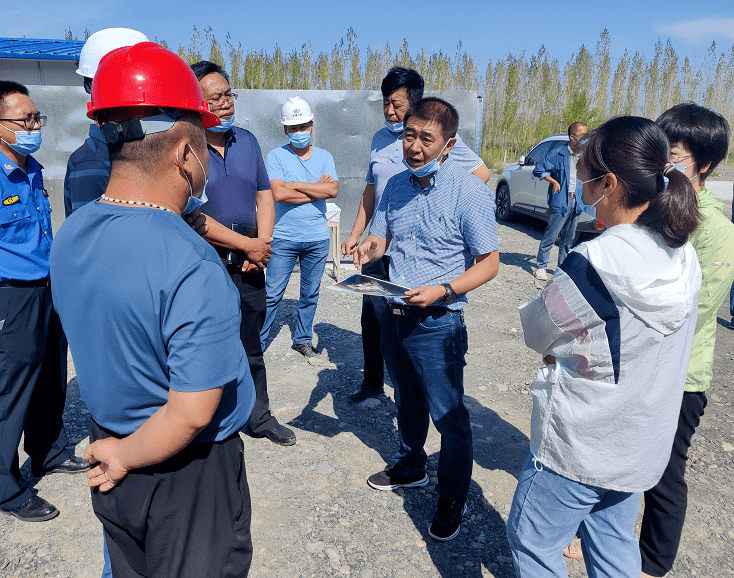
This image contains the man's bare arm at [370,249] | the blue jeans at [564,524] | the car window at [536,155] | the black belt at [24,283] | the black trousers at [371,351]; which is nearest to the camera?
the blue jeans at [564,524]

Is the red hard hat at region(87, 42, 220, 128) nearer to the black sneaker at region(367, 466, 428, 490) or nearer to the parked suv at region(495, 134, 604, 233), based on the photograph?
the black sneaker at region(367, 466, 428, 490)

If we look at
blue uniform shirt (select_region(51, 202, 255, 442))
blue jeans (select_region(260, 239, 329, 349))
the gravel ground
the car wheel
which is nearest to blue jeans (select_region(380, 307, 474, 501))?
the gravel ground

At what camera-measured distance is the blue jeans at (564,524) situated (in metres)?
1.68

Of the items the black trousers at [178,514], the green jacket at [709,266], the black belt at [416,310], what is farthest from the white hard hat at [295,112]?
the black trousers at [178,514]

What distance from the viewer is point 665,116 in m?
2.29

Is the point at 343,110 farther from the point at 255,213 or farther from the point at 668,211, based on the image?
the point at 668,211

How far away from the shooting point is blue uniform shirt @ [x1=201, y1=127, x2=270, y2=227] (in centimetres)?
318

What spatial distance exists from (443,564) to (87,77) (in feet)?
9.32

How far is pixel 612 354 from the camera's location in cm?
153

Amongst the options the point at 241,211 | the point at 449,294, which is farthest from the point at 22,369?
the point at 449,294

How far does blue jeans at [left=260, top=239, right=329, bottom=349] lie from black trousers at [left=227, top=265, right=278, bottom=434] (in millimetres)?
858

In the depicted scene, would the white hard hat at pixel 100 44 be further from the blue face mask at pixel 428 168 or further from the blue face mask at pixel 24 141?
the blue face mask at pixel 428 168

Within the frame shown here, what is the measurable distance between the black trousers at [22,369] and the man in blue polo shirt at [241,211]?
1.00 m

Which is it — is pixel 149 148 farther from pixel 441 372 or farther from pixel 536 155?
pixel 536 155
